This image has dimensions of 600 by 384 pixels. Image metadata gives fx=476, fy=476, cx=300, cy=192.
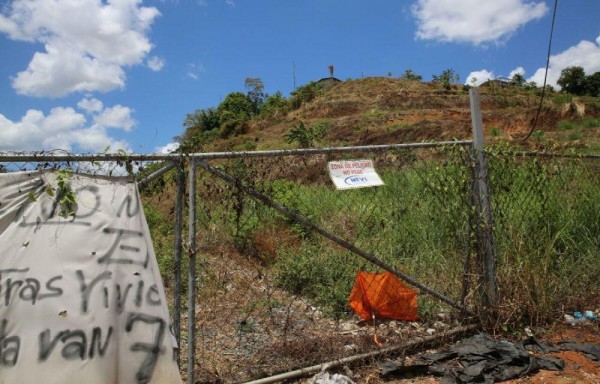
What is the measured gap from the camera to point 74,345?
8.21ft

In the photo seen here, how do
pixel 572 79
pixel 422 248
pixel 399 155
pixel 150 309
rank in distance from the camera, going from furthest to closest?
pixel 572 79 → pixel 422 248 → pixel 399 155 → pixel 150 309

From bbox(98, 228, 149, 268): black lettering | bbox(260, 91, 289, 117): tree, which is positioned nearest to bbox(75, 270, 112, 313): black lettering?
bbox(98, 228, 149, 268): black lettering

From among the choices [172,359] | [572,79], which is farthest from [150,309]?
[572,79]

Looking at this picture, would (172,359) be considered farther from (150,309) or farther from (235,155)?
(235,155)

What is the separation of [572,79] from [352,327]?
50.8 m

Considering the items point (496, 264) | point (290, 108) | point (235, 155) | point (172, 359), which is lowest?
point (172, 359)

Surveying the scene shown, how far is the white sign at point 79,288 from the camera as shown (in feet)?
8.02

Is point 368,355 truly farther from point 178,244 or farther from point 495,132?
point 495,132

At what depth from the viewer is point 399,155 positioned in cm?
407

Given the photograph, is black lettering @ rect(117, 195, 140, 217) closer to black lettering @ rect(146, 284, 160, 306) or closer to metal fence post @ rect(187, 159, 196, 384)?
metal fence post @ rect(187, 159, 196, 384)

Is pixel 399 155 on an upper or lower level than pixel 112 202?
upper

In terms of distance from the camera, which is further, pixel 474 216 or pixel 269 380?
pixel 474 216

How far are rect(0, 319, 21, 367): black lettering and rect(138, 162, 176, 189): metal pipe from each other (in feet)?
3.25

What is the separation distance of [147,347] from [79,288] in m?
0.50
